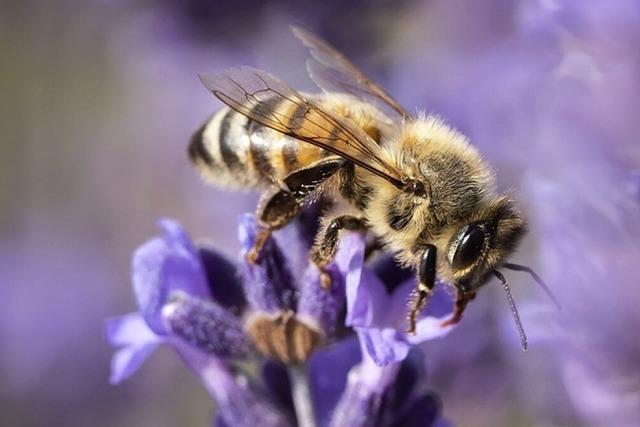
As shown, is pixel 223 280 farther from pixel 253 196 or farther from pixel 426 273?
pixel 253 196

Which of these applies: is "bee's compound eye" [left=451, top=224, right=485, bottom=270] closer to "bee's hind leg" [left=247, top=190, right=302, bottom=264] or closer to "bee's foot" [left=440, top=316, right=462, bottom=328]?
"bee's foot" [left=440, top=316, right=462, bottom=328]

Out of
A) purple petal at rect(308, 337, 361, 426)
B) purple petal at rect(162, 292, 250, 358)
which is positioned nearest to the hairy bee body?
purple petal at rect(162, 292, 250, 358)

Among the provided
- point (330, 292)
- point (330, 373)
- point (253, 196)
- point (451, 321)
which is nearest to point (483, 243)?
point (451, 321)

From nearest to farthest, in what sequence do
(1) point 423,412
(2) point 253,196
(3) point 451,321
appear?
(3) point 451,321 → (1) point 423,412 → (2) point 253,196

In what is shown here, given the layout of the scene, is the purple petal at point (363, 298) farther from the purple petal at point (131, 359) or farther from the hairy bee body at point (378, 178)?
the purple petal at point (131, 359)

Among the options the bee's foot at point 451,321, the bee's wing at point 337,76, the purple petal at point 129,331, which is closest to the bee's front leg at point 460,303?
the bee's foot at point 451,321
